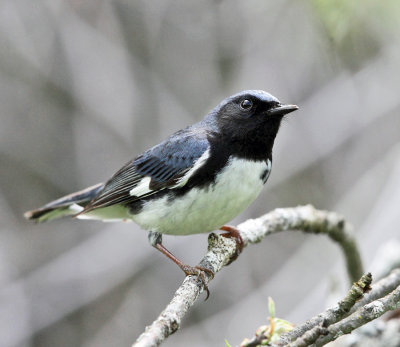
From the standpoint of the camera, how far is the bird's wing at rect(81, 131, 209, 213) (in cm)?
374

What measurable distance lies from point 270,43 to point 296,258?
2.74 metres

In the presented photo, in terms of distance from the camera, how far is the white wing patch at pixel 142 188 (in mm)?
4007

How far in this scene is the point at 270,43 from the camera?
7.08 m

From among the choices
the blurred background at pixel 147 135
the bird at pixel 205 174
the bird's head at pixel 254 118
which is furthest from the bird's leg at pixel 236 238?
the blurred background at pixel 147 135

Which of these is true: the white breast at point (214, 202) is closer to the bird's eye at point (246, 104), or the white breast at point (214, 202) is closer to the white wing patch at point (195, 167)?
the white wing patch at point (195, 167)

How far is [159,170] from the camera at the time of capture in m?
3.98

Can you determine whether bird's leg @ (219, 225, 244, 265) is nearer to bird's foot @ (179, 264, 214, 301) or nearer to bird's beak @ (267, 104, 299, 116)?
bird's foot @ (179, 264, 214, 301)

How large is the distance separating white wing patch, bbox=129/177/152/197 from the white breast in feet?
0.83

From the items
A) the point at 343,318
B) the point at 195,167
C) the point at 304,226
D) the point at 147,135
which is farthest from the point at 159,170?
the point at 147,135

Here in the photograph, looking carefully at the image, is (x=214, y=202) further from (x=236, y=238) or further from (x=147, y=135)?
(x=147, y=135)

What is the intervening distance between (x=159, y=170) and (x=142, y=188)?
200 millimetres

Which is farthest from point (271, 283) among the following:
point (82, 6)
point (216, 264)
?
point (82, 6)

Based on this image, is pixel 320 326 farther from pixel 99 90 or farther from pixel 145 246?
pixel 99 90

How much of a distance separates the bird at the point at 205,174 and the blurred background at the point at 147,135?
84.7 inches
